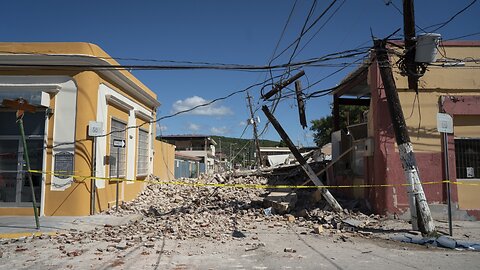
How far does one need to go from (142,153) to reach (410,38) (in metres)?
13.2

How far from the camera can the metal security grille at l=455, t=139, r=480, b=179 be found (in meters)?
12.6

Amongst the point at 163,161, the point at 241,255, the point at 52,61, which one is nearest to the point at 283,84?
the point at 241,255

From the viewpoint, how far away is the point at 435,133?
1257 centimetres

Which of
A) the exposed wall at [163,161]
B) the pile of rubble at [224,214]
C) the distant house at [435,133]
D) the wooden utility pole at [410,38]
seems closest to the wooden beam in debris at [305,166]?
the pile of rubble at [224,214]

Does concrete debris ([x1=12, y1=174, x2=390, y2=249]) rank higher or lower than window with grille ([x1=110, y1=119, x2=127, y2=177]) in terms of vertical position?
lower

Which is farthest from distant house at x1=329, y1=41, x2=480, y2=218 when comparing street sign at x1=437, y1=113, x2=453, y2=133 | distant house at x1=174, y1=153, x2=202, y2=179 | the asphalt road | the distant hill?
distant house at x1=174, y1=153, x2=202, y2=179

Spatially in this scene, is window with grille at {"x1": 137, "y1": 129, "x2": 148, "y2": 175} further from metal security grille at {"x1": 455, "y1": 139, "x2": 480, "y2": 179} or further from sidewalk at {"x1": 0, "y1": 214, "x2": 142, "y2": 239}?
metal security grille at {"x1": 455, "y1": 139, "x2": 480, "y2": 179}

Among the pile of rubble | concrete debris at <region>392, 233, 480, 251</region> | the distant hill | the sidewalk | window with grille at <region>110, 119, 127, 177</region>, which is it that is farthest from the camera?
the distant hill

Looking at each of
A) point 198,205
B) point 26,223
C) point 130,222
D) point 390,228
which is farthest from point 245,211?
point 26,223

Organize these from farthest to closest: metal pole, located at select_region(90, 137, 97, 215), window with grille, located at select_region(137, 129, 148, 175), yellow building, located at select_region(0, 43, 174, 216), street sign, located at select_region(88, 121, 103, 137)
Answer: window with grille, located at select_region(137, 129, 148, 175) → metal pole, located at select_region(90, 137, 97, 215) → street sign, located at select_region(88, 121, 103, 137) → yellow building, located at select_region(0, 43, 174, 216)

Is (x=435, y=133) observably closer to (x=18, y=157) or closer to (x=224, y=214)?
(x=224, y=214)

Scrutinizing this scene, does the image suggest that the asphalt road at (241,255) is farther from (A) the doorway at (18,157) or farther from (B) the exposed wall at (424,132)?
(A) the doorway at (18,157)

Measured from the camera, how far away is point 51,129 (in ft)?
42.1

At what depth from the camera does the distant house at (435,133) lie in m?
12.3
